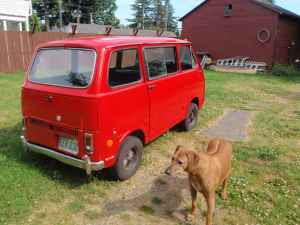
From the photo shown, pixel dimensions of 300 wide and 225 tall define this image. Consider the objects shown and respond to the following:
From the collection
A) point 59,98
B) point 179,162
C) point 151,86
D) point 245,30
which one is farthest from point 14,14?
point 179,162

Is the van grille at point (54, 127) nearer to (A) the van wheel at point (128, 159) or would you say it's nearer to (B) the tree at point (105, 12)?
(A) the van wheel at point (128, 159)

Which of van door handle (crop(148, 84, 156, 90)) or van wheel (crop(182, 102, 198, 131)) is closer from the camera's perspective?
van door handle (crop(148, 84, 156, 90))

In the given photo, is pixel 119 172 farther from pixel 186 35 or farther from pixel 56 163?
pixel 186 35

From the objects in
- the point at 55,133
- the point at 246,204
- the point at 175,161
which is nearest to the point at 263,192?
the point at 246,204

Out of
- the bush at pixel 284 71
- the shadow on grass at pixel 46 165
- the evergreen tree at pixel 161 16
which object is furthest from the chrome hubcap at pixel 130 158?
the evergreen tree at pixel 161 16

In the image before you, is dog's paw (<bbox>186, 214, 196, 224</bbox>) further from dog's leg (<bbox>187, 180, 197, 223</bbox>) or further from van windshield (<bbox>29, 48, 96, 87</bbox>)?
van windshield (<bbox>29, 48, 96, 87</bbox>)

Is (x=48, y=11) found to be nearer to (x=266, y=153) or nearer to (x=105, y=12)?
(x=105, y=12)

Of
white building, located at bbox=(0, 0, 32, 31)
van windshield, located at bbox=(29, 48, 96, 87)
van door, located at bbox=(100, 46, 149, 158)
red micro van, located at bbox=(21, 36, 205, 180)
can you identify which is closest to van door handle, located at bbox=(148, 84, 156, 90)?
red micro van, located at bbox=(21, 36, 205, 180)

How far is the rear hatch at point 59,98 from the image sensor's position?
3.44m

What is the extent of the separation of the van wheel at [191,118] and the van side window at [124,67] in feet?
6.59

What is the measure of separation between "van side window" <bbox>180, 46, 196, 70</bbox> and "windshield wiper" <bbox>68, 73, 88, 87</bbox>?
2.31 metres

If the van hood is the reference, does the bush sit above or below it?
below

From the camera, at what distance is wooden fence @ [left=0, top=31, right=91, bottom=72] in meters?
13.3

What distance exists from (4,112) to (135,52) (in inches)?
175
